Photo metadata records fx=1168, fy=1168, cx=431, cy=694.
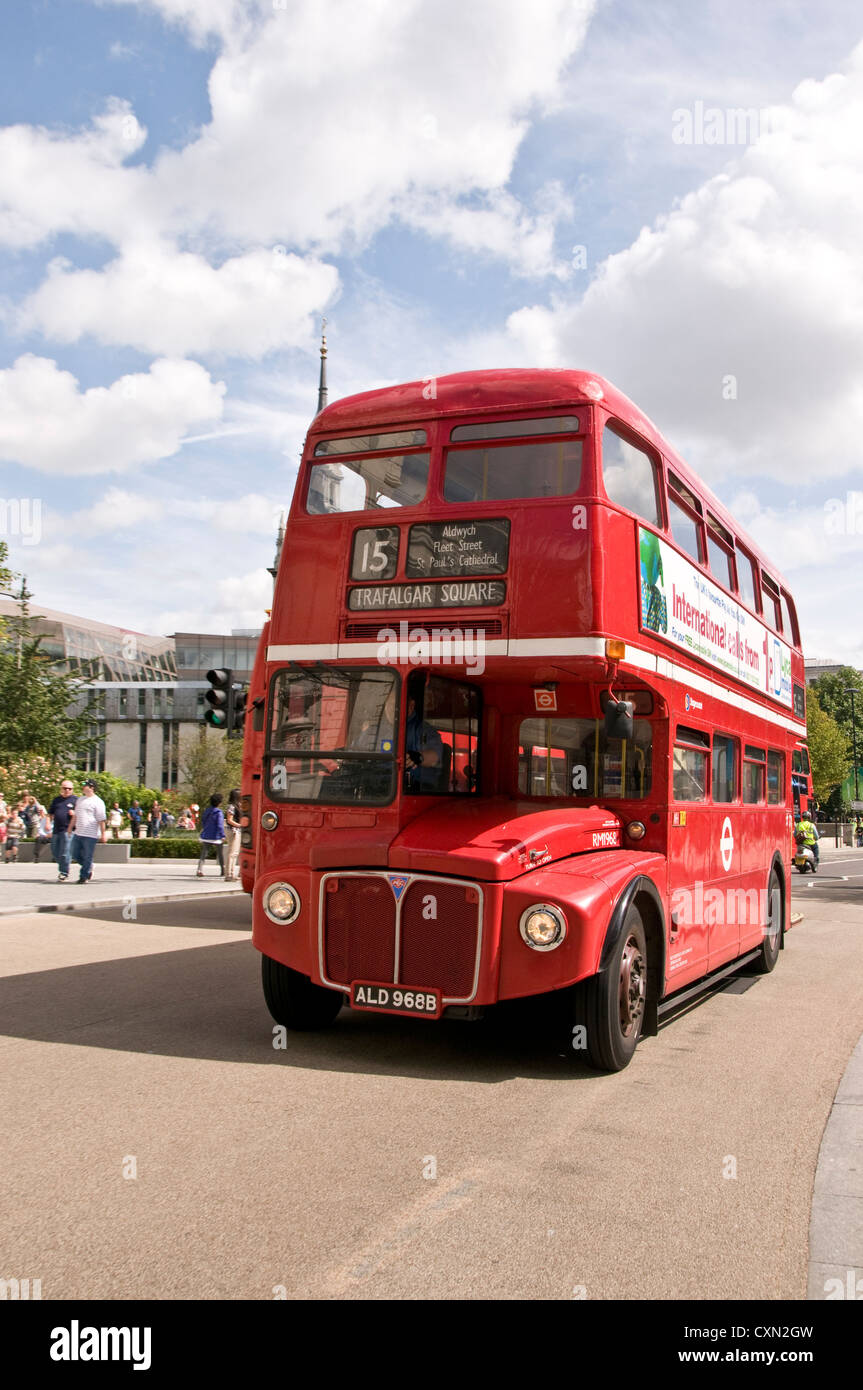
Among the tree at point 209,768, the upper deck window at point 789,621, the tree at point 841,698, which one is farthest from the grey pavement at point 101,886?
the tree at point 841,698

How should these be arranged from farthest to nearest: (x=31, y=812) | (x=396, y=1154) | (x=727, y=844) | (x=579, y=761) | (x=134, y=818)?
(x=134, y=818) < (x=31, y=812) < (x=727, y=844) < (x=579, y=761) < (x=396, y=1154)

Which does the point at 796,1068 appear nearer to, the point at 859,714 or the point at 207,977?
the point at 207,977

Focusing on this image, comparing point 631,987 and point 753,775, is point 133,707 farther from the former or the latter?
point 631,987

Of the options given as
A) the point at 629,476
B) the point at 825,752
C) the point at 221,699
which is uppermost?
the point at 629,476

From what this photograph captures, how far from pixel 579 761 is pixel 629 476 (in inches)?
76.9

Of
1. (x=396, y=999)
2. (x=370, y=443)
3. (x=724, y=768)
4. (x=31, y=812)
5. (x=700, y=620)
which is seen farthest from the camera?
(x=31, y=812)

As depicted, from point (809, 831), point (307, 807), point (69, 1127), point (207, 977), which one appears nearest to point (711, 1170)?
point (69, 1127)

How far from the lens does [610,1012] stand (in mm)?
6594

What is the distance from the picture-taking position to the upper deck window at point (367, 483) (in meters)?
7.44

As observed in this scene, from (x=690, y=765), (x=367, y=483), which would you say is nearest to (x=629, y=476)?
(x=367, y=483)

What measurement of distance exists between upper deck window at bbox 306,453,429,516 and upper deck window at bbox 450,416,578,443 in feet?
0.94

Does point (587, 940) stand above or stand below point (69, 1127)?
above

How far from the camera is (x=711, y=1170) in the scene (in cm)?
494
